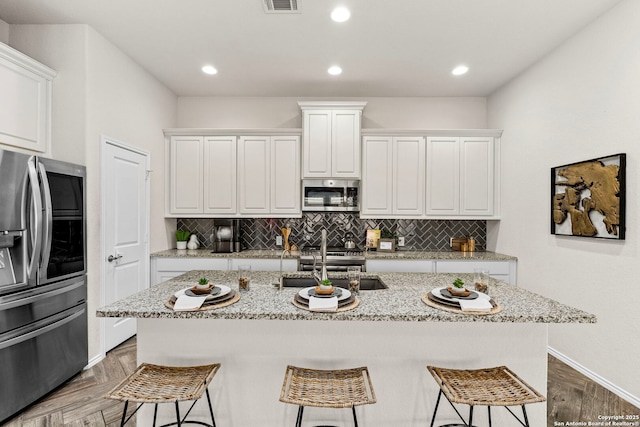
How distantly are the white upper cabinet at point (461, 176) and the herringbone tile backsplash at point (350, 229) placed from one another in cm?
35

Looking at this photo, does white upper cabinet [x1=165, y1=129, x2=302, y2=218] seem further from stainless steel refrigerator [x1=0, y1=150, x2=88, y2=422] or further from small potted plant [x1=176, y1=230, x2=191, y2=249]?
stainless steel refrigerator [x1=0, y1=150, x2=88, y2=422]

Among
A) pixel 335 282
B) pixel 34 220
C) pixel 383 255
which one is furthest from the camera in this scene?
pixel 383 255

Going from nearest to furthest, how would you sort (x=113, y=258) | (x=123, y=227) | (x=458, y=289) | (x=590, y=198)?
(x=458, y=289) → (x=590, y=198) → (x=113, y=258) → (x=123, y=227)

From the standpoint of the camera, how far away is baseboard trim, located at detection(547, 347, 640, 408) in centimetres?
227

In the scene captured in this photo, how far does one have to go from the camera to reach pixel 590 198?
2619mm

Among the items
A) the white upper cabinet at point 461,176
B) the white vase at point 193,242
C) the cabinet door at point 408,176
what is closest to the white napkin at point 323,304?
the cabinet door at point 408,176

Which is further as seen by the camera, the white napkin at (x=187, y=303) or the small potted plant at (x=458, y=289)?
the small potted plant at (x=458, y=289)

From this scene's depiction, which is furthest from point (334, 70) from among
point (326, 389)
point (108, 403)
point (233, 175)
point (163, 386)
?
point (108, 403)

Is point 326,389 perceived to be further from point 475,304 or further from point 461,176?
point 461,176

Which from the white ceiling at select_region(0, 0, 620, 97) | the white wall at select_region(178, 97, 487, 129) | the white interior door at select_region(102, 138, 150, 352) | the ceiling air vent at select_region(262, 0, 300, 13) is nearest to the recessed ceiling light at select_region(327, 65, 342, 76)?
the white ceiling at select_region(0, 0, 620, 97)

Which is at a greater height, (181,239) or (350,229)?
(350,229)

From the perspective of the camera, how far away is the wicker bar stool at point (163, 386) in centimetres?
136

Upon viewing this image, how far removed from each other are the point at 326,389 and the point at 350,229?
9.88 ft

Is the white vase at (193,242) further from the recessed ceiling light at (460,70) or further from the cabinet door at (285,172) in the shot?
the recessed ceiling light at (460,70)
